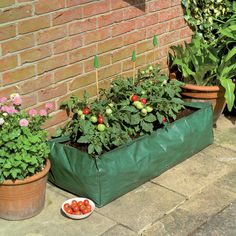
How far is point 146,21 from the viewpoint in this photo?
5.14 m

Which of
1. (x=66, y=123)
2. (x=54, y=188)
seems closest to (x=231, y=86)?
(x=66, y=123)

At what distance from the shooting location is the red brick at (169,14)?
17.4 ft

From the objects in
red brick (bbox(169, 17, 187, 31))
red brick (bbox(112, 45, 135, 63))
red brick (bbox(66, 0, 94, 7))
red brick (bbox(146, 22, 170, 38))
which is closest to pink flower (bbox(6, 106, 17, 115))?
red brick (bbox(66, 0, 94, 7))

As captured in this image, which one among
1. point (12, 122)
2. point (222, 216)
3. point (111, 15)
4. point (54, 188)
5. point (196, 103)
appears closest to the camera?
point (12, 122)

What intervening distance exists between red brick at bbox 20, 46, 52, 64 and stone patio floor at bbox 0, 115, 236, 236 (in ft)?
3.19

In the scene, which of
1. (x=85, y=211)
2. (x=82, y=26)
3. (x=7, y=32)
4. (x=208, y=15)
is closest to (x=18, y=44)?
(x=7, y=32)

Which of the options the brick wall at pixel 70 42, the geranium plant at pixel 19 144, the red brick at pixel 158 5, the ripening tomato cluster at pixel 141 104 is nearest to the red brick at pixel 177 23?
the brick wall at pixel 70 42

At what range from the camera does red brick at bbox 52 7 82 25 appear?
4.28 m

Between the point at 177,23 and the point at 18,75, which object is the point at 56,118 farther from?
the point at 177,23

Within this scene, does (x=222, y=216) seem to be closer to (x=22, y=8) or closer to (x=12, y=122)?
(x=12, y=122)

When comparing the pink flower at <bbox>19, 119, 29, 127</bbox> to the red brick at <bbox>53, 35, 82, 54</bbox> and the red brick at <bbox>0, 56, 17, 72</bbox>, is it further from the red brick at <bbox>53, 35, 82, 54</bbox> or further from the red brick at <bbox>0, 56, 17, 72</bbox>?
the red brick at <bbox>53, 35, 82, 54</bbox>

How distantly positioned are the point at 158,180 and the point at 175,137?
14.7 inches

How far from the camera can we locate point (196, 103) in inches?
200

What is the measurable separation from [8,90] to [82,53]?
0.77 meters
